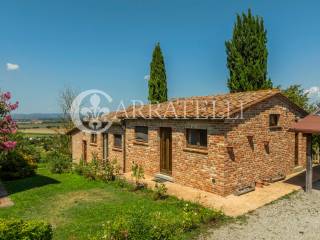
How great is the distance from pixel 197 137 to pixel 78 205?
19.2 ft

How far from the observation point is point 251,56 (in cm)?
2178

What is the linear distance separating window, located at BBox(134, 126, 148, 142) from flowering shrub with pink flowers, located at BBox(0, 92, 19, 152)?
663 cm

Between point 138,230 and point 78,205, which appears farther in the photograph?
point 78,205

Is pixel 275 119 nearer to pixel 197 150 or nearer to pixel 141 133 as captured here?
pixel 197 150

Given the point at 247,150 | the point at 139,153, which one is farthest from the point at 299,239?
the point at 139,153

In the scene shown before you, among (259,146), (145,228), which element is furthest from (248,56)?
(145,228)

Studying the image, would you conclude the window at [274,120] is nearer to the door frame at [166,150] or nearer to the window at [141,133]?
the door frame at [166,150]

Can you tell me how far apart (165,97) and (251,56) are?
9.55 metres

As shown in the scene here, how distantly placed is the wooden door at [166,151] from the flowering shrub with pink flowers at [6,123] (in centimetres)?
705

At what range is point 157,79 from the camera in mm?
27734

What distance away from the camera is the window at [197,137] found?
39.8 ft

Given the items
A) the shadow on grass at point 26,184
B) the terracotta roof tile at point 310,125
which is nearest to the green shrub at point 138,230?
the terracotta roof tile at point 310,125

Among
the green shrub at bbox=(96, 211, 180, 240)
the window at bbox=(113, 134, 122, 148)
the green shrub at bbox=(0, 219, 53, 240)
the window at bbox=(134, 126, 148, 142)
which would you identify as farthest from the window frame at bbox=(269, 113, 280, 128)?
the green shrub at bbox=(0, 219, 53, 240)

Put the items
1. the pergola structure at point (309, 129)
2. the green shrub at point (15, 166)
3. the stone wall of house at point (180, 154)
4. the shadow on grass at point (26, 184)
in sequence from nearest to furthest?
1. the pergola structure at point (309, 129)
2. the stone wall of house at point (180, 154)
3. the shadow on grass at point (26, 184)
4. the green shrub at point (15, 166)
